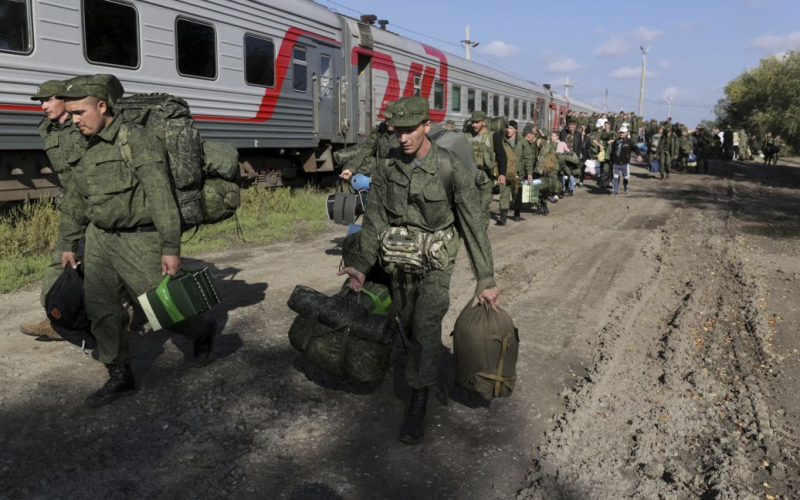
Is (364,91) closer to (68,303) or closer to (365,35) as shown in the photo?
(365,35)

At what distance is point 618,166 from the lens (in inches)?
609

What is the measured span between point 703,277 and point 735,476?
4.41 meters

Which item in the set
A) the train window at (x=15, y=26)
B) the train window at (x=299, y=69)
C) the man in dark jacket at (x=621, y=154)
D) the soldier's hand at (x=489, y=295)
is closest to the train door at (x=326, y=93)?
the train window at (x=299, y=69)

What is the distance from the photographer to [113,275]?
362 centimetres

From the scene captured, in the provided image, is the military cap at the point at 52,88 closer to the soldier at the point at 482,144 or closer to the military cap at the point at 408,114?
the military cap at the point at 408,114

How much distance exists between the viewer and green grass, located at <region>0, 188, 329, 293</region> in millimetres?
6777

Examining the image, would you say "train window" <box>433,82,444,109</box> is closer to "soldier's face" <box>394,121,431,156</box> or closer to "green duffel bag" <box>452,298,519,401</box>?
"soldier's face" <box>394,121,431,156</box>

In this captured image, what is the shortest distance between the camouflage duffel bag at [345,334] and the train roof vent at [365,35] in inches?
432

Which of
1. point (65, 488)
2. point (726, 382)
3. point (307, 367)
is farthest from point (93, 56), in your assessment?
point (726, 382)

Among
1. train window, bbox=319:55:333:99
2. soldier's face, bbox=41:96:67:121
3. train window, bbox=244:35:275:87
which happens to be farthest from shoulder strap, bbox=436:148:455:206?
train window, bbox=319:55:333:99

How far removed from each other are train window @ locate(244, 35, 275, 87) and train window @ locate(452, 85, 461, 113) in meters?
8.29

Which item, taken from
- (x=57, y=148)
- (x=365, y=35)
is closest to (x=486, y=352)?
(x=57, y=148)

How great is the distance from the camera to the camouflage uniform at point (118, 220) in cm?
343

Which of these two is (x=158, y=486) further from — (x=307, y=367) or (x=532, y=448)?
(x=532, y=448)
